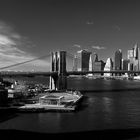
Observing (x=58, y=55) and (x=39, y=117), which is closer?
(x=39, y=117)

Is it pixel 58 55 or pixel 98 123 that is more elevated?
pixel 58 55

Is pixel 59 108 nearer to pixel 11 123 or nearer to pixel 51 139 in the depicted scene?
pixel 11 123

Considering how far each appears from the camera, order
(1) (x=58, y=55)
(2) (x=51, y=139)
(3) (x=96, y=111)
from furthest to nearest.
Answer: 1. (1) (x=58, y=55)
2. (3) (x=96, y=111)
3. (2) (x=51, y=139)

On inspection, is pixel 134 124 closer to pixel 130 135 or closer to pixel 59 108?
pixel 130 135

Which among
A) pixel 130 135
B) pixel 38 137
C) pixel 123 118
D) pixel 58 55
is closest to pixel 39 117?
pixel 38 137

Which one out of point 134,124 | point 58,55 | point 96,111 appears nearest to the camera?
point 134,124

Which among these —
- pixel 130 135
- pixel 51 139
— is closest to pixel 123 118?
pixel 130 135
